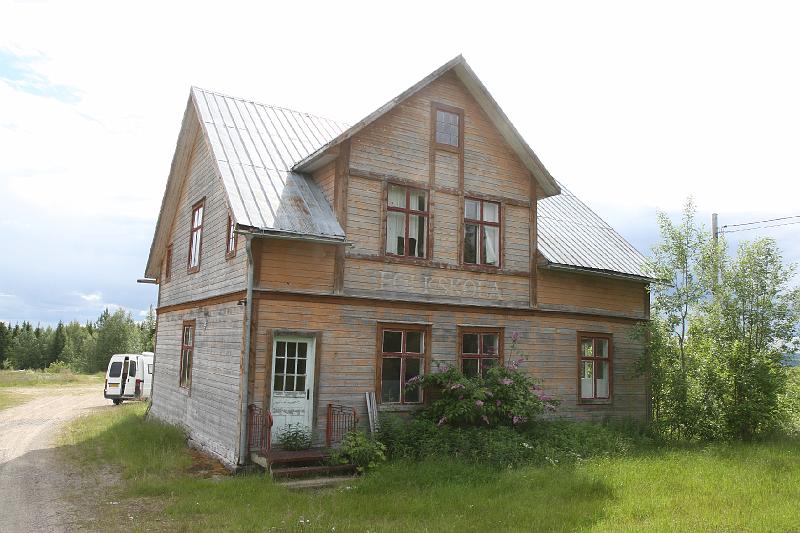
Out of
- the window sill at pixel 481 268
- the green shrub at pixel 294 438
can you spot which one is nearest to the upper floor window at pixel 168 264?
the green shrub at pixel 294 438

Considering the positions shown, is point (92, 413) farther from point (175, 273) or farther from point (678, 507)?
point (678, 507)

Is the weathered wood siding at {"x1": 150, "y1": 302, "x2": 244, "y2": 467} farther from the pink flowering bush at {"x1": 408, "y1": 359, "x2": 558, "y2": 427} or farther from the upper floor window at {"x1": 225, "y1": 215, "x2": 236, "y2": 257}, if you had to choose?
the pink flowering bush at {"x1": 408, "y1": 359, "x2": 558, "y2": 427}

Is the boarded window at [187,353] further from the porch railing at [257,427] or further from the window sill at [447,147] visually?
the window sill at [447,147]

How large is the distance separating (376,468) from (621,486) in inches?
161

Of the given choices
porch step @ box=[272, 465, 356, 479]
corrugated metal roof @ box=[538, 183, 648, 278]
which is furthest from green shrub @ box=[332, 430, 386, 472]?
corrugated metal roof @ box=[538, 183, 648, 278]

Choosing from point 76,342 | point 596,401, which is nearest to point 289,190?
point 596,401

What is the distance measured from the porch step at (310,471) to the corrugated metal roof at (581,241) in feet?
23.8

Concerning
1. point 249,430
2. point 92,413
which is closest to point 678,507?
point 249,430

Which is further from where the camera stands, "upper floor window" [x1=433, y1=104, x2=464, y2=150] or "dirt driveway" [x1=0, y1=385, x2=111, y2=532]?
"upper floor window" [x1=433, y1=104, x2=464, y2=150]

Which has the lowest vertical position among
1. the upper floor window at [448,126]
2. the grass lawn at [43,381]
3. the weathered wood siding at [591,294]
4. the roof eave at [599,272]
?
the grass lawn at [43,381]

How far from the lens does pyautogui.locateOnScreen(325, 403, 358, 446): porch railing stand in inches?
489

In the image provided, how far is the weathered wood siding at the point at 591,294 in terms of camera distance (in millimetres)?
15977

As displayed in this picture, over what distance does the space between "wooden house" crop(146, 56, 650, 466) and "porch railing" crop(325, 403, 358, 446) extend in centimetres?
8

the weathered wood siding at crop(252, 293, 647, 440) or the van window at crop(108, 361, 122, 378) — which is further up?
the weathered wood siding at crop(252, 293, 647, 440)
